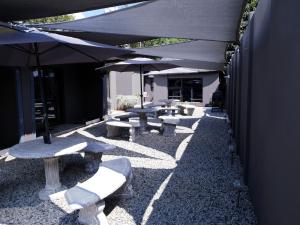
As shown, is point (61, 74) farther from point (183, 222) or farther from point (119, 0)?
point (183, 222)

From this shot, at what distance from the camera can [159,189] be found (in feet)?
14.4

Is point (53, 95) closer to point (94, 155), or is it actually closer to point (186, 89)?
point (94, 155)

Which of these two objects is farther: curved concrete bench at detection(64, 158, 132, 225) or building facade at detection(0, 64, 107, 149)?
building facade at detection(0, 64, 107, 149)

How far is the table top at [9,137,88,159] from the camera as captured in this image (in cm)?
407

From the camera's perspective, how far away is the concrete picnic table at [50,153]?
13.5 feet

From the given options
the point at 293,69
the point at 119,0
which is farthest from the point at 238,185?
the point at 119,0

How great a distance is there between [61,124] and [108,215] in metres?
7.64

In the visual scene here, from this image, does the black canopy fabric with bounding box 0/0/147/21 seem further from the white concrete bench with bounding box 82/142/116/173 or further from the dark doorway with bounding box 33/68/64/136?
the dark doorway with bounding box 33/68/64/136

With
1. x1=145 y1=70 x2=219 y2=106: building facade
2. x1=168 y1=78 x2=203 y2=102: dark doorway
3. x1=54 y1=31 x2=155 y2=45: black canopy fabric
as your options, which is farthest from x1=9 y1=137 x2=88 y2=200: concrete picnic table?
x1=168 y1=78 x2=203 y2=102: dark doorway

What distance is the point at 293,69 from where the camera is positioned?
5.65 ft

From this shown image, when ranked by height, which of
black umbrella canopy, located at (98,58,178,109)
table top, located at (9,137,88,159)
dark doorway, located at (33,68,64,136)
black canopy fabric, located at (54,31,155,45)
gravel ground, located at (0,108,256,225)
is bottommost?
gravel ground, located at (0,108,256,225)

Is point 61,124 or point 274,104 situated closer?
point 274,104

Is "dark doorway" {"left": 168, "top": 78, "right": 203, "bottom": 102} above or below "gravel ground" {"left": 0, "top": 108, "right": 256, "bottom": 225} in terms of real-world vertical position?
above

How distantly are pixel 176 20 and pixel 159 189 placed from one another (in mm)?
2677
